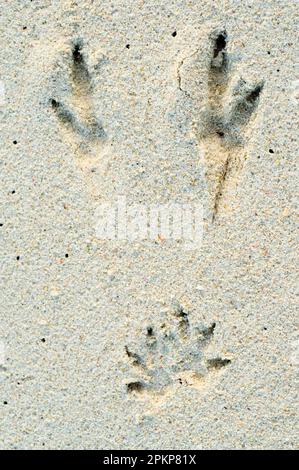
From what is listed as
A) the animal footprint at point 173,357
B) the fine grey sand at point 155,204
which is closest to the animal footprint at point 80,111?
the fine grey sand at point 155,204

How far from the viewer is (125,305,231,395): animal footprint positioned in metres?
1.26

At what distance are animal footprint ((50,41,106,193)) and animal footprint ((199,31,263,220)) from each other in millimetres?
173

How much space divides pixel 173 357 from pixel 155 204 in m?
0.25

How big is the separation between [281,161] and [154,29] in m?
0.29

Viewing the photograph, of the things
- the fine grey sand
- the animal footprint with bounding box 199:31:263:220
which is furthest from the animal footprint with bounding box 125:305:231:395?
the animal footprint with bounding box 199:31:263:220

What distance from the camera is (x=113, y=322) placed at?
1278 millimetres

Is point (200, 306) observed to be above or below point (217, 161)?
below

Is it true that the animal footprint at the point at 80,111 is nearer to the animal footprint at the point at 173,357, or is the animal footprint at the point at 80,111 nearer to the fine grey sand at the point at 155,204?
the fine grey sand at the point at 155,204

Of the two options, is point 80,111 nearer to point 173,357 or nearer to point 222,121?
point 222,121

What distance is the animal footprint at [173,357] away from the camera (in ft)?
4.15

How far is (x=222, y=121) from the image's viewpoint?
126 centimetres

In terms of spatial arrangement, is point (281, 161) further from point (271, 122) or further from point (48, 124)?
point (48, 124)

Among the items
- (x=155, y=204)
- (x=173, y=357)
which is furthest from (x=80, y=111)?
(x=173, y=357)
